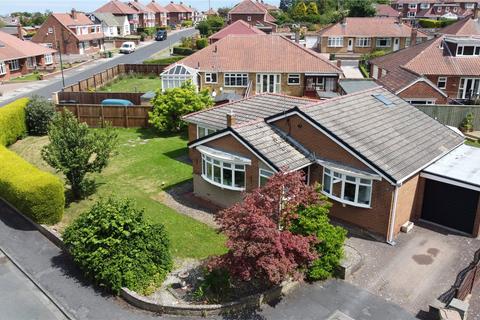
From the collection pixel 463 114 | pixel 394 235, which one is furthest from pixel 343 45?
pixel 394 235

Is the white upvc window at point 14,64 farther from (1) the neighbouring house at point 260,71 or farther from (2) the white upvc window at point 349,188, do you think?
(2) the white upvc window at point 349,188

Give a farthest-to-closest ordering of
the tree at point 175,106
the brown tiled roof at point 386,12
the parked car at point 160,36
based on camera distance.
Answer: the brown tiled roof at point 386,12 < the parked car at point 160,36 < the tree at point 175,106

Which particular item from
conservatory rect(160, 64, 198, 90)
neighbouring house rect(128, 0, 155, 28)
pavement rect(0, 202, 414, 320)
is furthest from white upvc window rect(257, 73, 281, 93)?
neighbouring house rect(128, 0, 155, 28)

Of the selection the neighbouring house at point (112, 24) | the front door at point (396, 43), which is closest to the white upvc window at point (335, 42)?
the front door at point (396, 43)

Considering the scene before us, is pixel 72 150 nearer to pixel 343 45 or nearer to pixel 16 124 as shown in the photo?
pixel 16 124

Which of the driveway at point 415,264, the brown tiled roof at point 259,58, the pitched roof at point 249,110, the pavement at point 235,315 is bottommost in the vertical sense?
the pavement at point 235,315

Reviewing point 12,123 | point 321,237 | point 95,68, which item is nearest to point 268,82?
point 12,123

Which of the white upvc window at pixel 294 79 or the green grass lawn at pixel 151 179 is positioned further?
the white upvc window at pixel 294 79
